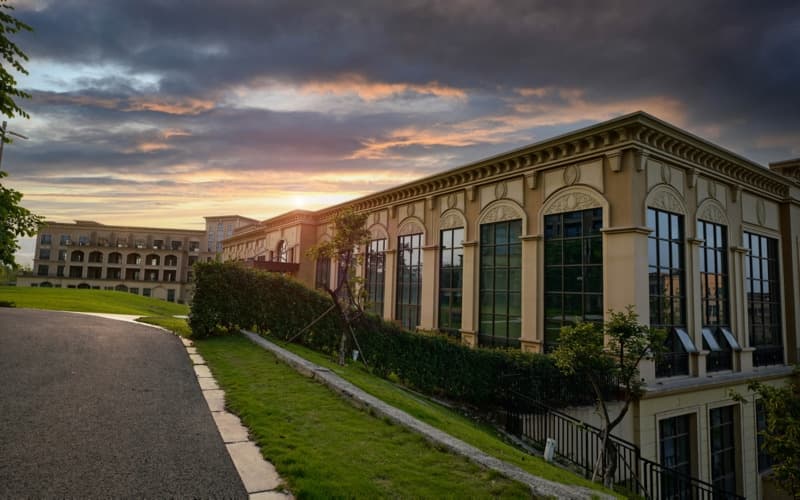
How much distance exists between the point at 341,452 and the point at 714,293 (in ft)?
55.7

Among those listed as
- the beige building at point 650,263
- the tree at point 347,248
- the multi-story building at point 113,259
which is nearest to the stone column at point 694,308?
the beige building at point 650,263

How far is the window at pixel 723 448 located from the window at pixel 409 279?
12502mm

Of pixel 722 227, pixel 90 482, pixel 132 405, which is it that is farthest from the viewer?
pixel 722 227

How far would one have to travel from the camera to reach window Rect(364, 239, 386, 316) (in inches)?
1013

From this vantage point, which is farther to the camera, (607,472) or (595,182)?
(595,182)

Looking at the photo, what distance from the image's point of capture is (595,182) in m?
14.8

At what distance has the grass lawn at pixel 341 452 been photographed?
462 cm

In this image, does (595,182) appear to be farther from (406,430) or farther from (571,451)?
(406,430)

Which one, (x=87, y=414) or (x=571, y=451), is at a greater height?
(x=87, y=414)

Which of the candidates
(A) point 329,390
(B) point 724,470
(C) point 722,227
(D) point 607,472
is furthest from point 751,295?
(A) point 329,390

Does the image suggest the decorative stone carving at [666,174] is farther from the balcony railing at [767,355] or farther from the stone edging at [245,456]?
the stone edging at [245,456]

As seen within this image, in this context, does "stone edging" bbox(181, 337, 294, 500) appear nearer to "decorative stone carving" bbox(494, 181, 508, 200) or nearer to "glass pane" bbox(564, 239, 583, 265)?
"glass pane" bbox(564, 239, 583, 265)

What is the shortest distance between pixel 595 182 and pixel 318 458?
13.0 m

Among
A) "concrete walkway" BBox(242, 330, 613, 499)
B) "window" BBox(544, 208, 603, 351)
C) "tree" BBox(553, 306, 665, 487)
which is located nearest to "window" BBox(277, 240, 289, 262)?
"window" BBox(544, 208, 603, 351)
